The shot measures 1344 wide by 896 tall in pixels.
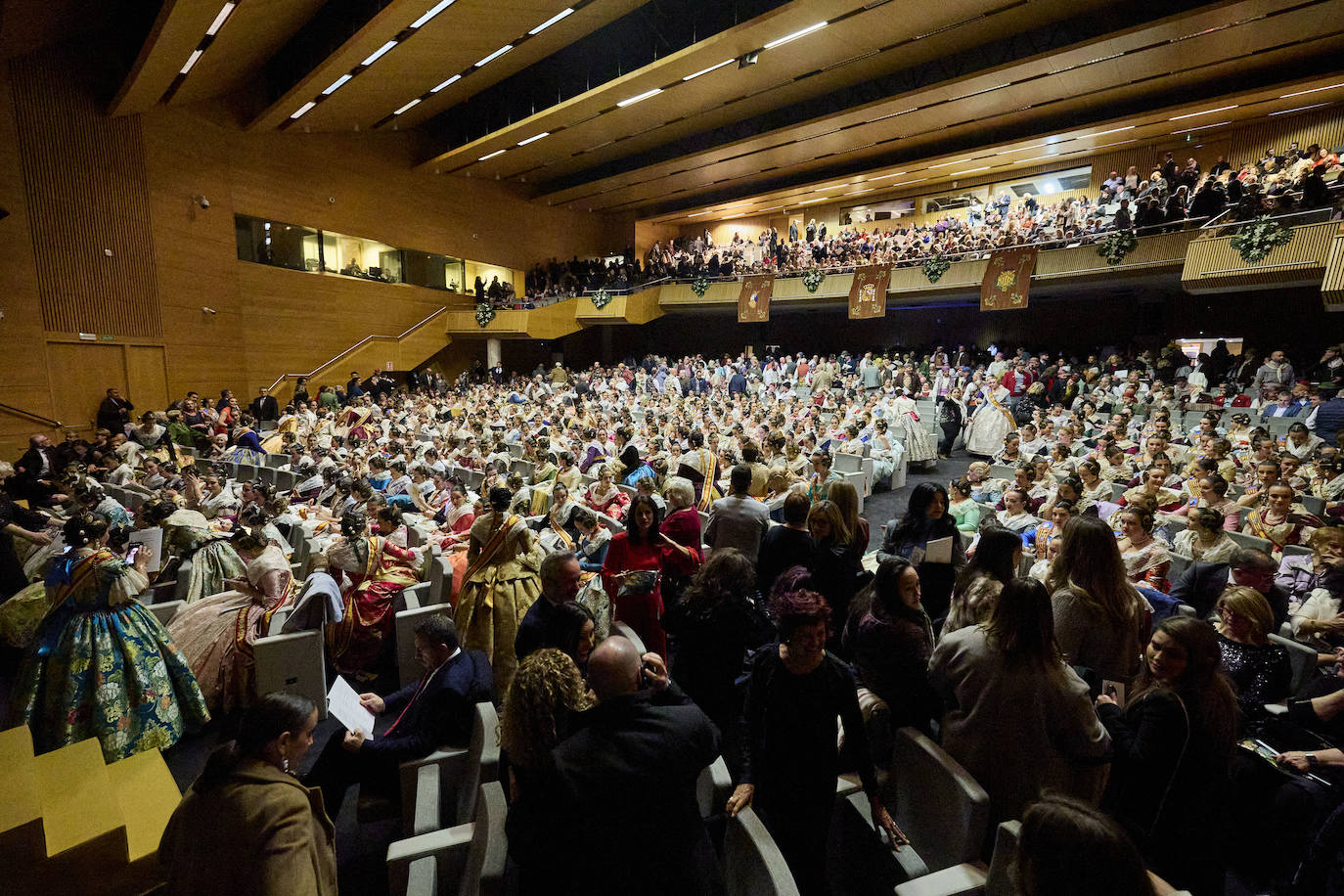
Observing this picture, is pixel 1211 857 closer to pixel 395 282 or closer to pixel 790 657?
pixel 790 657

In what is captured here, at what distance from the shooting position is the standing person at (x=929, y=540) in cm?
312

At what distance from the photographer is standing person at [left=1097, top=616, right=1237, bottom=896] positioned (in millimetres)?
1720

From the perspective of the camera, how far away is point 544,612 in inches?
102

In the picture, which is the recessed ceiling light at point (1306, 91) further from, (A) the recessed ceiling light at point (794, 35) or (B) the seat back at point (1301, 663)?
(B) the seat back at point (1301, 663)

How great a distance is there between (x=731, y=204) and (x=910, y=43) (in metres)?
10.2

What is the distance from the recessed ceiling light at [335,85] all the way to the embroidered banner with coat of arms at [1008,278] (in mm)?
14037

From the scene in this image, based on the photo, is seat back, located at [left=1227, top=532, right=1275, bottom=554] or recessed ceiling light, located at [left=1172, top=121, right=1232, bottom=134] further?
recessed ceiling light, located at [left=1172, top=121, right=1232, bottom=134]

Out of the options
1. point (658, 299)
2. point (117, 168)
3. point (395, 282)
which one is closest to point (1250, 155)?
point (658, 299)

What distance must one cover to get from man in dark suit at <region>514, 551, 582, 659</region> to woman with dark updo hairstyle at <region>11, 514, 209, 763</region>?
213 centimetres

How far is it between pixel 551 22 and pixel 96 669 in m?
12.7

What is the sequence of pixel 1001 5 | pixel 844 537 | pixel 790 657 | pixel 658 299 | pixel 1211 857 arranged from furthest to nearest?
pixel 658 299
pixel 1001 5
pixel 844 537
pixel 790 657
pixel 1211 857

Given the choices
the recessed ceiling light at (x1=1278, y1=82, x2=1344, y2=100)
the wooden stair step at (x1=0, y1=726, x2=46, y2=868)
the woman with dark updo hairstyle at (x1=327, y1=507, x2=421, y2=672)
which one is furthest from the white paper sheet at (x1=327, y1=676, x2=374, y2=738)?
the recessed ceiling light at (x1=1278, y1=82, x2=1344, y2=100)

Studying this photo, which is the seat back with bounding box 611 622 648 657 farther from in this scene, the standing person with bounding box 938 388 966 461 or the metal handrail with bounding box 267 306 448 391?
the metal handrail with bounding box 267 306 448 391

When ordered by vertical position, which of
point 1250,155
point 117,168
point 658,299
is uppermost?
point 1250,155
